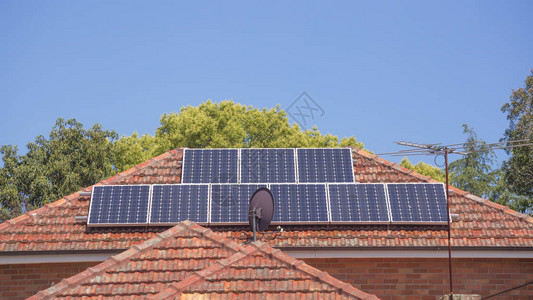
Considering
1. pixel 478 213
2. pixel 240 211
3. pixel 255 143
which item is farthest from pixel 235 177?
pixel 255 143

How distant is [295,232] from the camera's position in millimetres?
15078

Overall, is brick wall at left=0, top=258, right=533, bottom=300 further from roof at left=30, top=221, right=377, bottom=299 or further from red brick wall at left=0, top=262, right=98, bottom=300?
roof at left=30, top=221, right=377, bottom=299

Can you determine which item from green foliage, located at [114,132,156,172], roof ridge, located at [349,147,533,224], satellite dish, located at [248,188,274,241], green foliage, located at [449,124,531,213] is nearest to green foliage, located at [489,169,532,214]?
green foliage, located at [449,124,531,213]

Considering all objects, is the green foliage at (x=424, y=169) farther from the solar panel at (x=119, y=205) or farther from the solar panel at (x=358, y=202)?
the solar panel at (x=119, y=205)

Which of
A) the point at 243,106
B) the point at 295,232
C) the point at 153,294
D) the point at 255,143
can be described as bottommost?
the point at 153,294

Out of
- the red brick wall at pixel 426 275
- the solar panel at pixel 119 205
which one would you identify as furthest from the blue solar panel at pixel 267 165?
the red brick wall at pixel 426 275

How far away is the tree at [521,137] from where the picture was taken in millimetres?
42594

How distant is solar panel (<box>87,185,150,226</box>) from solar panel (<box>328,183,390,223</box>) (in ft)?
15.5

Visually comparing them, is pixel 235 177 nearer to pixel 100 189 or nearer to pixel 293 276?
pixel 100 189

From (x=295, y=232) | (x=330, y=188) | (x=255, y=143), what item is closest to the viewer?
(x=295, y=232)

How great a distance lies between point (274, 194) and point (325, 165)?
86.7 inches

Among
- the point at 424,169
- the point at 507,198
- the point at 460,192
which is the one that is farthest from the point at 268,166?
the point at 424,169

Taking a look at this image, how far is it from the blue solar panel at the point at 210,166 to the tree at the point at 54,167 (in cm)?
2558

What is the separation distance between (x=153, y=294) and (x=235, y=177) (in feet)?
22.3
